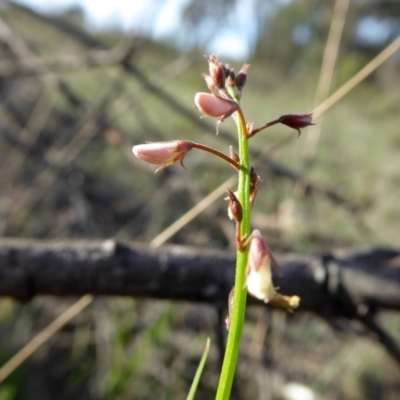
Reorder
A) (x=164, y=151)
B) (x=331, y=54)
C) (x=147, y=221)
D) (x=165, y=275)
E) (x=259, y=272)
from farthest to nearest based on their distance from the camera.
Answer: (x=147, y=221) → (x=331, y=54) → (x=165, y=275) → (x=164, y=151) → (x=259, y=272)

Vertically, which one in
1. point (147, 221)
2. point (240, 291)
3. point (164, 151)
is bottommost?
point (240, 291)

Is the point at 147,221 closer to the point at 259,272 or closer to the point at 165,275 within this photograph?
the point at 165,275

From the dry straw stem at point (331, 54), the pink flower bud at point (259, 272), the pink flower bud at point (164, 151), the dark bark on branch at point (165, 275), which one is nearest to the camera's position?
the pink flower bud at point (259, 272)

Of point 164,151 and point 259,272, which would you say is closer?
point 259,272

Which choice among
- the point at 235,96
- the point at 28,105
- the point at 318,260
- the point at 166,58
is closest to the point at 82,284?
the point at 318,260

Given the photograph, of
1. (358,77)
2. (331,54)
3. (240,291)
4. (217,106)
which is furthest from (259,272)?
(331,54)

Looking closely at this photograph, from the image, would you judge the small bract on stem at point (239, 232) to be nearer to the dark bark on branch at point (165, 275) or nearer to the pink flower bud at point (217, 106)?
the pink flower bud at point (217, 106)

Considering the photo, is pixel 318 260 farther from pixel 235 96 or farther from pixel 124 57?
pixel 124 57

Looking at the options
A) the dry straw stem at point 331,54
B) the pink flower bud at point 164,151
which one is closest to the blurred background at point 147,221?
the dry straw stem at point 331,54
